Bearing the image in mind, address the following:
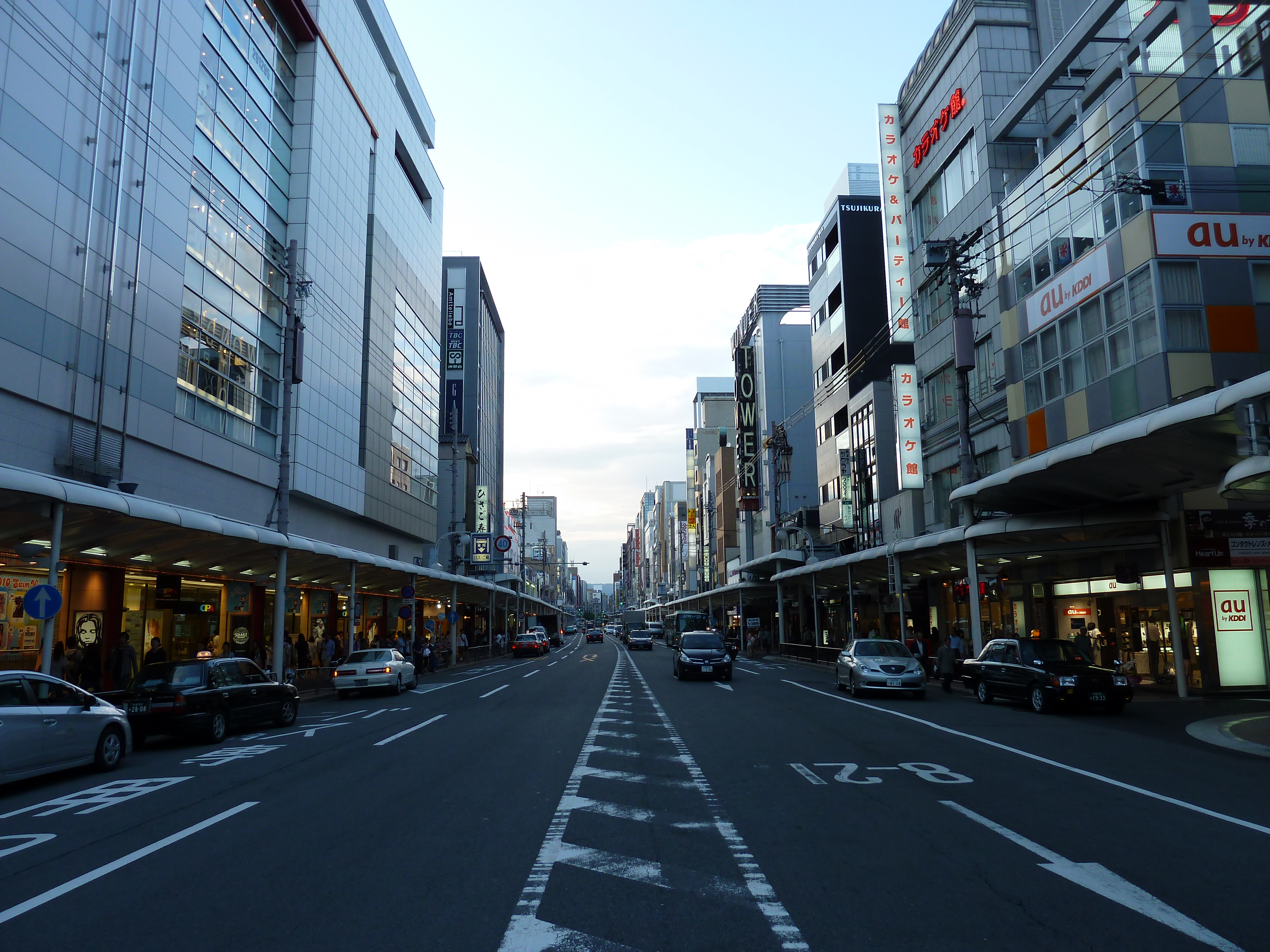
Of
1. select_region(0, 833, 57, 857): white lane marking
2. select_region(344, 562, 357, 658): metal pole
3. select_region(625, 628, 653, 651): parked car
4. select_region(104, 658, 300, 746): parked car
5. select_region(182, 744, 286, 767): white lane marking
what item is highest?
select_region(344, 562, 357, 658): metal pole

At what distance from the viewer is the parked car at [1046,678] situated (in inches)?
699

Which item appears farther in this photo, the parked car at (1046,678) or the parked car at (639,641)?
the parked car at (639,641)

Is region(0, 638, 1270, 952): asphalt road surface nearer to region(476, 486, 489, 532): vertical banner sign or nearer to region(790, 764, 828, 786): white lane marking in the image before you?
region(790, 764, 828, 786): white lane marking

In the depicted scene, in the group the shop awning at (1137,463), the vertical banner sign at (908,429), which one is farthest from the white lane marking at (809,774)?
the vertical banner sign at (908,429)

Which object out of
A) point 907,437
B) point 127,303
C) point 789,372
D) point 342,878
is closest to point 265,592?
point 127,303

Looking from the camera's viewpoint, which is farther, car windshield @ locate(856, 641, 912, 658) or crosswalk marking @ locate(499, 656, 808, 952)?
car windshield @ locate(856, 641, 912, 658)

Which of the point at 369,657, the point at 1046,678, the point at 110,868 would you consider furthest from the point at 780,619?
the point at 110,868

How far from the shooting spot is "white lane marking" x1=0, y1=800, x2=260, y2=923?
588 centimetres

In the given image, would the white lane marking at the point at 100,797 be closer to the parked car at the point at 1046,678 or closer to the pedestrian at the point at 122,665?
the pedestrian at the point at 122,665

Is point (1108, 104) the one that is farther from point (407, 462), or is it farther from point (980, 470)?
point (407, 462)

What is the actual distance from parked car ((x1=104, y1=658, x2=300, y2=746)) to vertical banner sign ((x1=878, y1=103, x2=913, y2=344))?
31.3m

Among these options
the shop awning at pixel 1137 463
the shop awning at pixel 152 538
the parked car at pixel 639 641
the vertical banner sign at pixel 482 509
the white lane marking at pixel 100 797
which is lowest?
the parked car at pixel 639 641

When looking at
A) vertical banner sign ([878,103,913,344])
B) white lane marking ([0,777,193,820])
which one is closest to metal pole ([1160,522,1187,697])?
vertical banner sign ([878,103,913,344])

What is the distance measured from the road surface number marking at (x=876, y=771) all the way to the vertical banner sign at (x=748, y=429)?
207 feet
